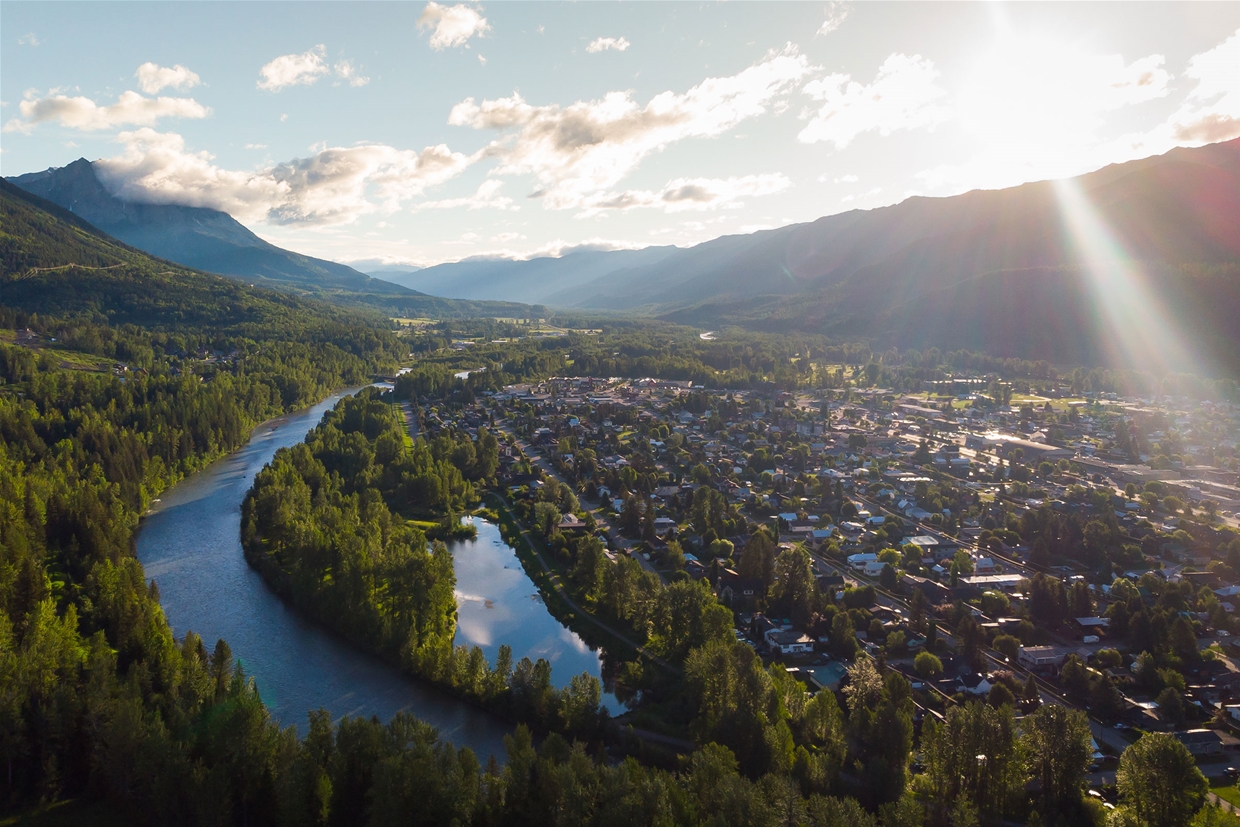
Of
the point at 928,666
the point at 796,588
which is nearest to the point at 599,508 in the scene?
the point at 796,588

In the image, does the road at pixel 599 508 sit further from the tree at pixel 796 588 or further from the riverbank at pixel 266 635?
the riverbank at pixel 266 635

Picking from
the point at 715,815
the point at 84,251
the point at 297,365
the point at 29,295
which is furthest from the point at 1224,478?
the point at 84,251

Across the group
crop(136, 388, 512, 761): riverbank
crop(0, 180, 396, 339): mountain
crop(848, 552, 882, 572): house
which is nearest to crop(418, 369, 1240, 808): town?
crop(848, 552, 882, 572): house

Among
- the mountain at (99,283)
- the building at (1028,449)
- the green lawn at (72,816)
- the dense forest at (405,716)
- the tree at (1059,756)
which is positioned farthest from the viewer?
the mountain at (99,283)

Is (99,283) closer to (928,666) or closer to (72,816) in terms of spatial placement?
(72,816)

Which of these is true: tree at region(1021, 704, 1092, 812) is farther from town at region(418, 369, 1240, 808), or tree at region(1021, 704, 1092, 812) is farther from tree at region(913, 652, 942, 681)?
tree at region(913, 652, 942, 681)

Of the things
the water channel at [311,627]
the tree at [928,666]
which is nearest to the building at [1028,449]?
the tree at [928,666]
